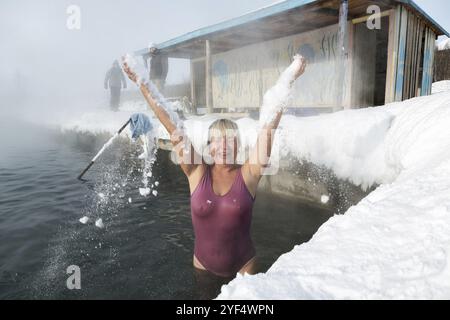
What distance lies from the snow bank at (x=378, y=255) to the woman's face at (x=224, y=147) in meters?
0.98

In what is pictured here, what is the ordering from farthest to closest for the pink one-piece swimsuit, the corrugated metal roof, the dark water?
the corrugated metal roof, the dark water, the pink one-piece swimsuit

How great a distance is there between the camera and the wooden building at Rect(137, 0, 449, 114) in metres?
7.24

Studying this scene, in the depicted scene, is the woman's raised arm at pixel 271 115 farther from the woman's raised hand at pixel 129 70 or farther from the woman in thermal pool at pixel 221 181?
the woman's raised hand at pixel 129 70

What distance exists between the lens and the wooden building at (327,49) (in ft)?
23.7

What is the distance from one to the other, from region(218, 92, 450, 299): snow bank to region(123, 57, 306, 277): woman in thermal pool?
762mm

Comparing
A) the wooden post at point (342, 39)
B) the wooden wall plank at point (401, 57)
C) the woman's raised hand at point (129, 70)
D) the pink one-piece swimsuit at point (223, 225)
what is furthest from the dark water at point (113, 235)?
the wooden wall plank at point (401, 57)

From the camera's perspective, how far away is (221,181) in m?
2.56

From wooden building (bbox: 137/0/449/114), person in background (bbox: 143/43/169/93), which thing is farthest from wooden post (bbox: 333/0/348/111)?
person in background (bbox: 143/43/169/93)

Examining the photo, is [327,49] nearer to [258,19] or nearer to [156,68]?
[258,19]

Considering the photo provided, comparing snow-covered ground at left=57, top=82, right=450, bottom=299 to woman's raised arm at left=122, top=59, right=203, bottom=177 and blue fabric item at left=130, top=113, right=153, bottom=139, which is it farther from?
blue fabric item at left=130, top=113, right=153, bottom=139

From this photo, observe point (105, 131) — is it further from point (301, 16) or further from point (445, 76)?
point (445, 76)

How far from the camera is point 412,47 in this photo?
799 centimetres

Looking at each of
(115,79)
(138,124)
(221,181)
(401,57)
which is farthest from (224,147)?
(115,79)

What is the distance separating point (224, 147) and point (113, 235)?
388cm
